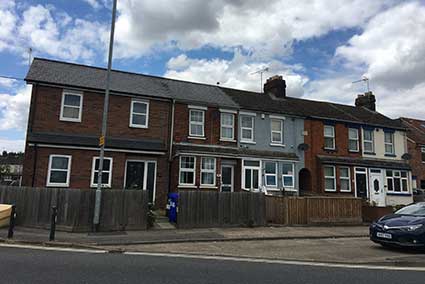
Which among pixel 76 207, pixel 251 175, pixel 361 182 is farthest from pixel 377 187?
pixel 76 207

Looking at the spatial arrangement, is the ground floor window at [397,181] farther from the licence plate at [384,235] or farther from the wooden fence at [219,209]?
the licence plate at [384,235]

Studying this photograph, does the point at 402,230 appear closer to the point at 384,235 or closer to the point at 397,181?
the point at 384,235

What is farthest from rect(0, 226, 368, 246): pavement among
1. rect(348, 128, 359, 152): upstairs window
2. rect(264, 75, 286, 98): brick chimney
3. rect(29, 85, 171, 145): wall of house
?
rect(264, 75, 286, 98): brick chimney

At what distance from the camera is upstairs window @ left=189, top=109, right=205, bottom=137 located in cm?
2002

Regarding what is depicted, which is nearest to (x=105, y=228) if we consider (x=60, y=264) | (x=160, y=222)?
(x=160, y=222)

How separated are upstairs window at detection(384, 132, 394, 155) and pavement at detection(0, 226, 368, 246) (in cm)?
1224

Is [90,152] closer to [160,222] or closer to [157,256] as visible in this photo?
[160,222]

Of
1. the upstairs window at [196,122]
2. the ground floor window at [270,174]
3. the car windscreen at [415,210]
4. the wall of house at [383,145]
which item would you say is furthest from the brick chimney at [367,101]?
the car windscreen at [415,210]

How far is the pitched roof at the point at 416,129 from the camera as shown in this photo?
3224 cm

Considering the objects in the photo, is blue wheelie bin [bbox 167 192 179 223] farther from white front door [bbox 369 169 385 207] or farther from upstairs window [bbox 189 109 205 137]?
white front door [bbox 369 169 385 207]

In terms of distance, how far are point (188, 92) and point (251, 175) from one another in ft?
21.1

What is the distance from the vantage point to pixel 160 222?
15.0 m

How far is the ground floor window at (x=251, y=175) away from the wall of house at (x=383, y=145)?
348 inches

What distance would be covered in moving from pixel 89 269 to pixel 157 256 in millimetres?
2190
